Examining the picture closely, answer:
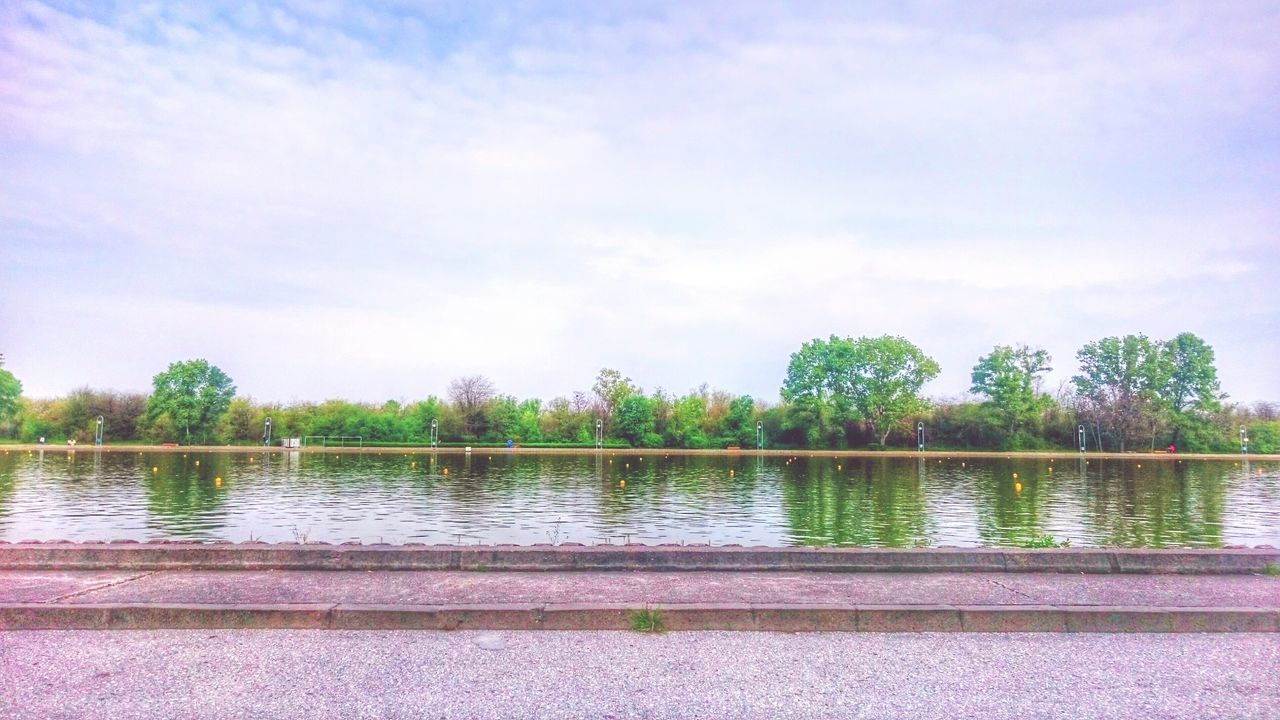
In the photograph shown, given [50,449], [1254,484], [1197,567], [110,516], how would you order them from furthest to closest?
[50,449], [1254,484], [110,516], [1197,567]

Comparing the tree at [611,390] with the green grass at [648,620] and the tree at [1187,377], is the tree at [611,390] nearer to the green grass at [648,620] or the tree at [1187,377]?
the tree at [1187,377]

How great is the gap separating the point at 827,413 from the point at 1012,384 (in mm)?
16843

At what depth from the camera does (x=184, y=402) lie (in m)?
74.6

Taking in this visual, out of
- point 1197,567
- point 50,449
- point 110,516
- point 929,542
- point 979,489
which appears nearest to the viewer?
point 1197,567

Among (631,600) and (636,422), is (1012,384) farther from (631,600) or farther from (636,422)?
(631,600)

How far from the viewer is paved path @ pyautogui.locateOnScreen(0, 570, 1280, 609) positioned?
689cm

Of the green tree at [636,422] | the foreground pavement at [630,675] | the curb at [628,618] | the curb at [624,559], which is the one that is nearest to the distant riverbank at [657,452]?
the green tree at [636,422]

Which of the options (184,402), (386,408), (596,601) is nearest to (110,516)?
(596,601)

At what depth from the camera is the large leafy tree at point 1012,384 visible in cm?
7131

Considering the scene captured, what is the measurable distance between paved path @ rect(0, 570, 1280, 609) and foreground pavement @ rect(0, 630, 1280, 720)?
0.69 metres

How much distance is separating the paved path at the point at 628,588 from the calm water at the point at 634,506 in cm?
637

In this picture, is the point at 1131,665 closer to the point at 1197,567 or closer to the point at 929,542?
the point at 1197,567

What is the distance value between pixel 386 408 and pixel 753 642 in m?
85.1

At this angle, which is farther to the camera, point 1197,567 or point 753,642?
point 1197,567
